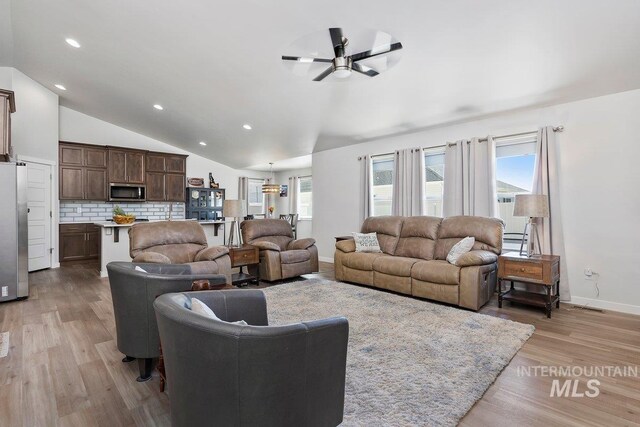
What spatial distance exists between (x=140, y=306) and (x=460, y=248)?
3670mm

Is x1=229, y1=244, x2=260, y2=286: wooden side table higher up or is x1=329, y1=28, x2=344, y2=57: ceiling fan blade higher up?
x1=329, y1=28, x2=344, y2=57: ceiling fan blade

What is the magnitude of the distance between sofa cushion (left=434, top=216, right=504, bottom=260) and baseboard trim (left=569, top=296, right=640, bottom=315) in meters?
1.07

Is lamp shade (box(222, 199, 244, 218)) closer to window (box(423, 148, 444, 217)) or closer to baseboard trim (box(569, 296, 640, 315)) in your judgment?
window (box(423, 148, 444, 217))

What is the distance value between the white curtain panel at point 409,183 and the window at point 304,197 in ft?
16.4

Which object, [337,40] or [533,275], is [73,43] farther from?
[533,275]

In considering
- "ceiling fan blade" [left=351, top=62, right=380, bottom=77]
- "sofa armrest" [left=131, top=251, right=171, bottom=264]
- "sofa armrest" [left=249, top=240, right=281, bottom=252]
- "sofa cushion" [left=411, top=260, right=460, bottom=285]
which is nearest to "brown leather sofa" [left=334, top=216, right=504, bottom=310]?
"sofa cushion" [left=411, top=260, right=460, bottom=285]

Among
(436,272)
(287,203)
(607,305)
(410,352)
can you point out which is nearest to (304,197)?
(287,203)

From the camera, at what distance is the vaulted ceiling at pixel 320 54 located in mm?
2766

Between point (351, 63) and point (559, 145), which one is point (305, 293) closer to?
point (351, 63)

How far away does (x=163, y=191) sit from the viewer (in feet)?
26.7

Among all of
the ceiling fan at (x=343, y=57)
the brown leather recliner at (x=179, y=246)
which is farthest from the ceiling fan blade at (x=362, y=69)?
the brown leather recliner at (x=179, y=246)

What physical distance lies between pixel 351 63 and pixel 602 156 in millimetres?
3303

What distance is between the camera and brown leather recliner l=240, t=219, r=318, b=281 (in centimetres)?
499


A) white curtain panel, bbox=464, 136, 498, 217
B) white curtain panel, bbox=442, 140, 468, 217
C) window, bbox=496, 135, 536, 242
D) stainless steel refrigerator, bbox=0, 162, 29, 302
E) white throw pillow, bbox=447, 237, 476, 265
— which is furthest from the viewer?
white curtain panel, bbox=442, 140, 468, 217
